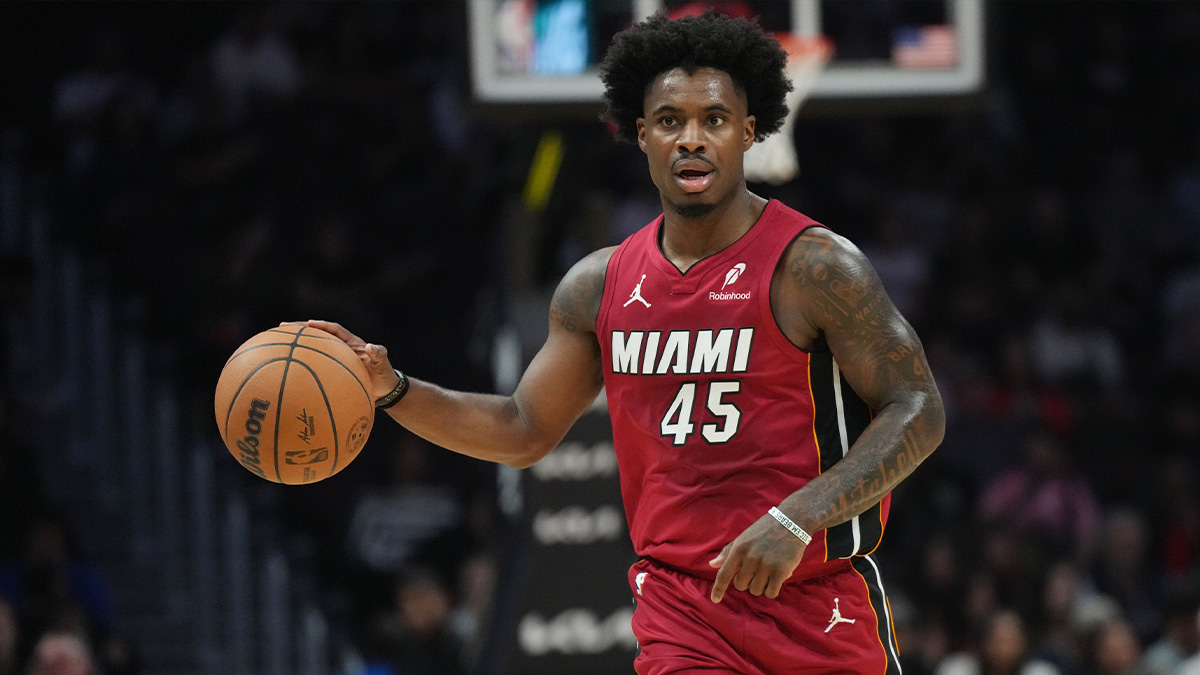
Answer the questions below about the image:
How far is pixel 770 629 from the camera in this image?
12.2 ft

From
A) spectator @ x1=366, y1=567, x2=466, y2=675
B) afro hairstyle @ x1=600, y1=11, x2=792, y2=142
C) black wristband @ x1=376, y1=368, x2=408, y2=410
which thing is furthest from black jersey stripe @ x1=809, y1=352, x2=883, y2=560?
spectator @ x1=366, y1=567, x2=466, y2=675

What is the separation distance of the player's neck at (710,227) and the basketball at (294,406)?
0.90m

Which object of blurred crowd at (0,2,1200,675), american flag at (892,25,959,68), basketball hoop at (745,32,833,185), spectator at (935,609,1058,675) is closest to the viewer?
basketball hoop at (745,32,833,185)

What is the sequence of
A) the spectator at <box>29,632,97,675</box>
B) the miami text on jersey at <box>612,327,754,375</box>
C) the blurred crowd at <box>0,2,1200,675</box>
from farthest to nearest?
1. the blurred crowd at <box>0,2,1200,675</box>
2. the spectator at <box>29,632,97,675</box>
3. the miami text on jersey at <box>612,327,754,375</box>

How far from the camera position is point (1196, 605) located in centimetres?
914

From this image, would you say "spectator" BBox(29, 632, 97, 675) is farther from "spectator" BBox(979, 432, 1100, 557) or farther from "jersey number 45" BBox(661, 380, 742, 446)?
"spectator" BBox(979, 432, 1100, 557)

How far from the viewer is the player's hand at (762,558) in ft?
11.1

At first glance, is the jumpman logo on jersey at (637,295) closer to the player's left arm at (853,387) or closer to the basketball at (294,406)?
the player's left arm at (853,387)

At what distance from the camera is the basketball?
3963 millimetres

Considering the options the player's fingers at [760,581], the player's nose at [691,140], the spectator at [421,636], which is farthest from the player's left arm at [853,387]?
the spectator at [421,636]

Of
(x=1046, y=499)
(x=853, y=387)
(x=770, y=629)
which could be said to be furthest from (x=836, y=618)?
(x=1046, y=499)

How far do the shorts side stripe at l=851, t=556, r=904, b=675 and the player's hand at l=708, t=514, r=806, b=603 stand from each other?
0.53 metres

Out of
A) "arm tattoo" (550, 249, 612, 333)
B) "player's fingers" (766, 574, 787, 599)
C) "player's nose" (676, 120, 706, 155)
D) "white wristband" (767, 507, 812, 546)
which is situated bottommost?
"player's fingers" (766, 574, 787, 599)

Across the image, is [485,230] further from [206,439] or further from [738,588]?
[738,588]
